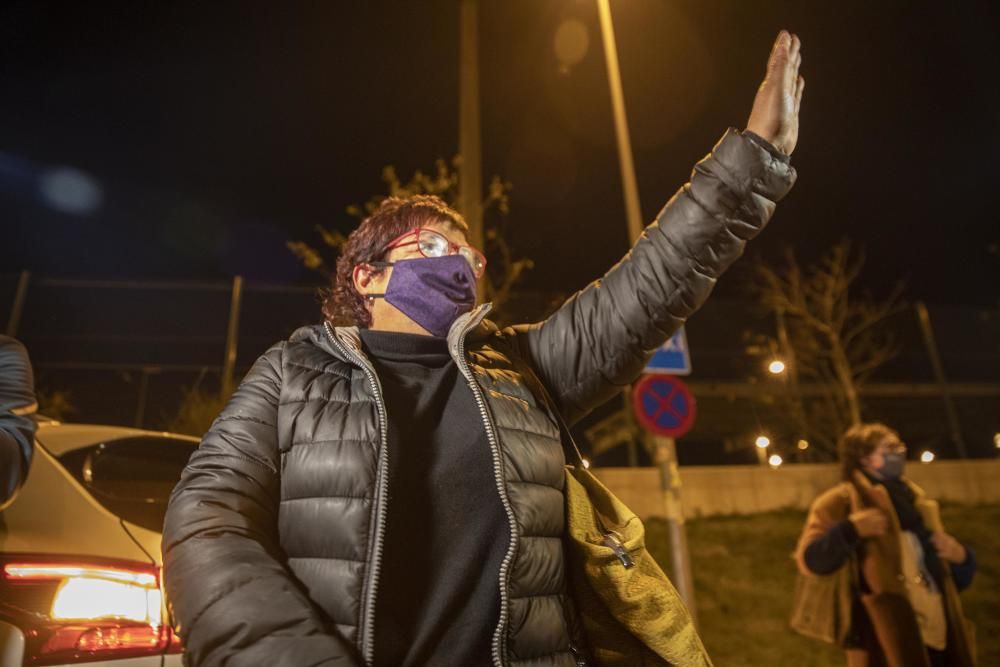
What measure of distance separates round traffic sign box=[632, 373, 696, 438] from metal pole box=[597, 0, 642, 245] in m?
2.21

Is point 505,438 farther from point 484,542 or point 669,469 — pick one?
point 669,469

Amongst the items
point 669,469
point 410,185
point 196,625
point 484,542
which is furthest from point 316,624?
point 410,185

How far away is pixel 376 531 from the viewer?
1505mm

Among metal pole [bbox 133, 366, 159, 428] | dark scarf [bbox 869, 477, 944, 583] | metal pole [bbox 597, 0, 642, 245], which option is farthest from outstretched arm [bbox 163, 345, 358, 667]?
metal pole [bbox 133, 366, 159, 428]

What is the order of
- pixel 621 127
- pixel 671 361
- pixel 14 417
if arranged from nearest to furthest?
pixel 14 417 < pixel 671 361 < pixel 621 127

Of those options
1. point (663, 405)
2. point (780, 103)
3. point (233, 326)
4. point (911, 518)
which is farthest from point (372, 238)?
point (233, 326)

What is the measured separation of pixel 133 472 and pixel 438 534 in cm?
198

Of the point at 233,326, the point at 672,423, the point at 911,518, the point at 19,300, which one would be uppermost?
the point at 19,300

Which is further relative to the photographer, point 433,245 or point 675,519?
point 675,519

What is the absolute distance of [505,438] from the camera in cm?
170

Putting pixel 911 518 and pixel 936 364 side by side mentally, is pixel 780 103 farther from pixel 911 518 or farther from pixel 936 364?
pixel 936 364

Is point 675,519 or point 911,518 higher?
point 675,519

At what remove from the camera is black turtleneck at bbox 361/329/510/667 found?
1.49 metres

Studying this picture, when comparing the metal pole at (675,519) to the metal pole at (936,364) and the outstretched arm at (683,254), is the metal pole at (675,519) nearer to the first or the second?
the outstretched arm at (683,254)
